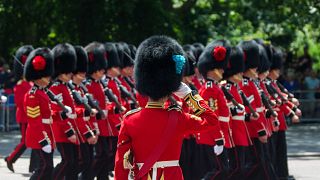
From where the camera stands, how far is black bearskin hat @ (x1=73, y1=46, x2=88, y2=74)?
32.6ft

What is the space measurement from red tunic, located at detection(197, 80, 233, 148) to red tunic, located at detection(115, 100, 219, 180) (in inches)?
116

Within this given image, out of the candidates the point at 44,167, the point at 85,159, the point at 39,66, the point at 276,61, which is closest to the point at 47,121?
the point at 44,167

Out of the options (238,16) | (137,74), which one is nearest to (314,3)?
(238,16)

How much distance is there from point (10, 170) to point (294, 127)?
31.4ft

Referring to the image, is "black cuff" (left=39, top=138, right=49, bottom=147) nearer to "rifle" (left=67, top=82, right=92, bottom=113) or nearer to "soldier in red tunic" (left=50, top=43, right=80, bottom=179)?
"soldier in red tunic" (left=50, top=43, right=80, bottom=179)

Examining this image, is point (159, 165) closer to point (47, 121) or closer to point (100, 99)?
point (47, 121)

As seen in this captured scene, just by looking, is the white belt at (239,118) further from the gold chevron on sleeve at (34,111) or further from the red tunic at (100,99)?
the gold chevron on sleeve at (34,111)

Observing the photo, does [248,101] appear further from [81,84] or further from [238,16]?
[238,16]

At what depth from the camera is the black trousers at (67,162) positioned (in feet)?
29.3

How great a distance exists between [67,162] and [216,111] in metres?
1.59

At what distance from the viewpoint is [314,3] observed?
19750mm

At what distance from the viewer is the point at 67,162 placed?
29.6ft

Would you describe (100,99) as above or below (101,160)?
above

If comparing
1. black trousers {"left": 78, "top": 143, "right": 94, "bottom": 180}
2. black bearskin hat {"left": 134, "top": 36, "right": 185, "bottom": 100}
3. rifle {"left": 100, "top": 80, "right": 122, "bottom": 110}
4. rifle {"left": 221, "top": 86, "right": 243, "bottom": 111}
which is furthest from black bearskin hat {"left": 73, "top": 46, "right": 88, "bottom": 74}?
black bearskin hat {"left": 134, "top": 36, "right": 185, "bottom": 100}
